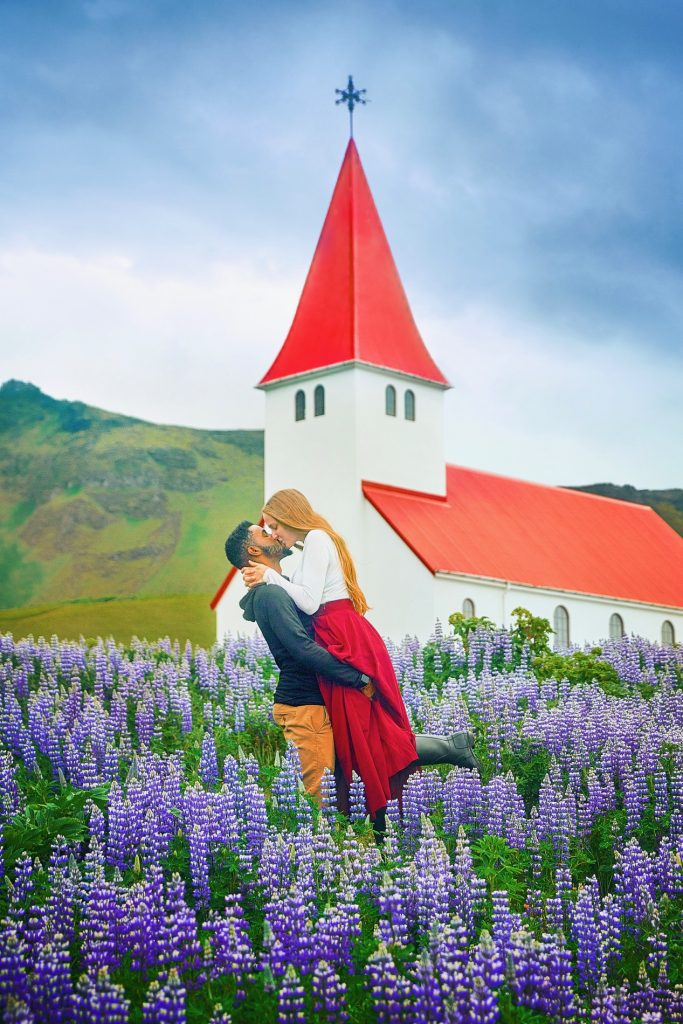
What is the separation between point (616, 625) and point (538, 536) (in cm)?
430

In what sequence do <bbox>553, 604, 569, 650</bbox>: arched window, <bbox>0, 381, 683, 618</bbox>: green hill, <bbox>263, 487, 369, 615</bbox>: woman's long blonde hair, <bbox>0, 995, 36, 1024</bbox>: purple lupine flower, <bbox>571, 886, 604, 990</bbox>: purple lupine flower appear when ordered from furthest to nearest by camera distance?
<bbox>0, 381, 683, 618</bbox>: green hill → <bbox>553, 604, 569, 650</bbox>: arched window → <bbox>263, 487, 369, 615</bbox>: woman's long blonde hair → <bbox>571, 886, 604, 990</bbox>: purple lupine flower → <bbox>0, 995, 36, 1024</bbox>: purple lupine flower

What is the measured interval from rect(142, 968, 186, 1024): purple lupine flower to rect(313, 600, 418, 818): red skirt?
120 inches

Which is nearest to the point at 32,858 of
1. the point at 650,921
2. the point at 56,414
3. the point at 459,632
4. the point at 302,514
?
the point at 302,514

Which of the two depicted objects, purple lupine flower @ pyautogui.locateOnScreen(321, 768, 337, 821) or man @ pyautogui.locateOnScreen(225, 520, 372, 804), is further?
man @ pyautogui.locateOnScreen(225, 520, 372, 804)

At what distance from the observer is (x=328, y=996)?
20.4ft

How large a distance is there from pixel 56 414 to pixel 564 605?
3139cm

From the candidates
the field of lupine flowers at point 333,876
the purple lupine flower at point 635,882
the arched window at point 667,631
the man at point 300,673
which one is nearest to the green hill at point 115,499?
the arched window at point 667,631

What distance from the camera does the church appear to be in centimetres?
4284

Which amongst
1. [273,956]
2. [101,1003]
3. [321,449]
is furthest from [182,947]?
[321,449]

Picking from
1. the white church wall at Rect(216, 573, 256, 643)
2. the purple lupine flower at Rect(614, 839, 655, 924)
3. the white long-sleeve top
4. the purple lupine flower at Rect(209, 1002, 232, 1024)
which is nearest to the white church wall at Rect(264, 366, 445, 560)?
the white church wall at Rect(216, 573, 256, 643)

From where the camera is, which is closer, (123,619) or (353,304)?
(123,619)

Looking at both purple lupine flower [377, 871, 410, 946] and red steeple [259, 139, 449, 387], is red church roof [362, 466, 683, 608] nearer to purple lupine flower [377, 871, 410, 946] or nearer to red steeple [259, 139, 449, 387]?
red steeple [259, 139, 449, 387]

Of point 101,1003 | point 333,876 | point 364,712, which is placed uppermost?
point 364,712

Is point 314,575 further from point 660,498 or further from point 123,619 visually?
point 660,498
